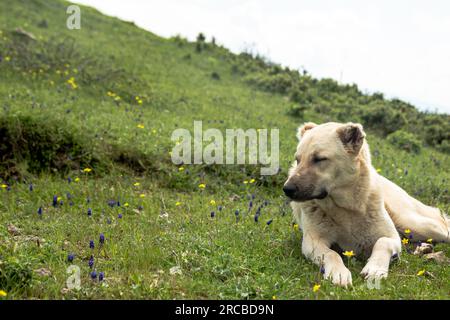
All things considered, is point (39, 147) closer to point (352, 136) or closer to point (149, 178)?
point (149, 178)

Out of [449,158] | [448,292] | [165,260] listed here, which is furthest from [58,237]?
[449,158]

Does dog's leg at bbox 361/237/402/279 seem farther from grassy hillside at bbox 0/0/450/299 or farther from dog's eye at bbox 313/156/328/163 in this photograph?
dog's eye at bbox 313/156/328/163

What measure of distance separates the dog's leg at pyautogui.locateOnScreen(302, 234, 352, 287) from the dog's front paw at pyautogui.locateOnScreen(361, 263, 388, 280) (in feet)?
0.63

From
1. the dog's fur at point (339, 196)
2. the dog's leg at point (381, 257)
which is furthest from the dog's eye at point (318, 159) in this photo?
the dog's leg at point (381, 257)

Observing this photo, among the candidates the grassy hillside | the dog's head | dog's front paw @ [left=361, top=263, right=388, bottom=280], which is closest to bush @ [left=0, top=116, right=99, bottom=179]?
the grassy hillside

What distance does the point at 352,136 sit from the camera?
530 cm

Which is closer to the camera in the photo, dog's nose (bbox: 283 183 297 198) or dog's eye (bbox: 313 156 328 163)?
dog's nose (bbox: 283 183 297 198)

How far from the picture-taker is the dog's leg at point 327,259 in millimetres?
4480

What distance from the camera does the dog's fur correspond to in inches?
201

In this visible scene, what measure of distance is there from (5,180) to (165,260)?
422 centimetres

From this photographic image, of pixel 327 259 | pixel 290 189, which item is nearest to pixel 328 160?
pixel 290 189

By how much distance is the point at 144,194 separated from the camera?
767 cm

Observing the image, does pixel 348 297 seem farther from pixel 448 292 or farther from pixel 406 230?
pixel 406 230

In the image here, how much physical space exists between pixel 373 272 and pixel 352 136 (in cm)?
142
